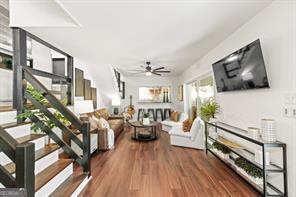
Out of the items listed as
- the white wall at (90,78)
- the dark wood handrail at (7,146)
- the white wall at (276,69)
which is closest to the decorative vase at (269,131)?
the white wall at (276,69)

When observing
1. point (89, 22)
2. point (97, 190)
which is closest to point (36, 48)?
point (89, 22)

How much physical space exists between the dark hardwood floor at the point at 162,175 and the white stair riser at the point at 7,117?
5.02 feet

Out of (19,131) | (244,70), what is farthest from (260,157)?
(19,131)

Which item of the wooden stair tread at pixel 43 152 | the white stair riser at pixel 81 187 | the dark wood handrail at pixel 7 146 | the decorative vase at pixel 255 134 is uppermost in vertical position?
the dark wood handrail at pixel 7 146

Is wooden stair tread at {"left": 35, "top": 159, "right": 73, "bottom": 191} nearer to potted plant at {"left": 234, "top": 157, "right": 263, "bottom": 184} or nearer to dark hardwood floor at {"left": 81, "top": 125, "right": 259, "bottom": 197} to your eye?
dark hardwood floor at {"left": 81, "top": 125, "right": 259, "bottom": 197}

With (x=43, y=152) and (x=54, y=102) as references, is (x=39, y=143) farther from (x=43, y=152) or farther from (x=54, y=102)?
(x=54, y=102)

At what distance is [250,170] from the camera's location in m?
2.44

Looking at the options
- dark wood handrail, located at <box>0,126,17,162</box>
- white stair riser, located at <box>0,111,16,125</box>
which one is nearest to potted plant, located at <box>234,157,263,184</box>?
dark wood handrail, located at <box>0,126,17,162</box>

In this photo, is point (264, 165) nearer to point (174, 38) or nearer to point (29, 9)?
point (174, 38)

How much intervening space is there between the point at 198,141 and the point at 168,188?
2.20 meters

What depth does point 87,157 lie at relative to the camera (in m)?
2.74

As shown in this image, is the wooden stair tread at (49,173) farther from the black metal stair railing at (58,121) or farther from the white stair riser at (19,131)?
the white stair riser at (19,131)

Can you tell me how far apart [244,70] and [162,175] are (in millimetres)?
2183

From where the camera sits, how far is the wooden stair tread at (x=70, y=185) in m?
2.17
